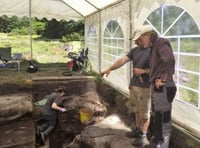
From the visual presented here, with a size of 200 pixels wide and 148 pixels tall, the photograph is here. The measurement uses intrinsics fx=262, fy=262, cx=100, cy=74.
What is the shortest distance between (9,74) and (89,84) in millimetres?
3232

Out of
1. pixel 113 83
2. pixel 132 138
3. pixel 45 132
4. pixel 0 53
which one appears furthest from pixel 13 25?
pixel 132 138

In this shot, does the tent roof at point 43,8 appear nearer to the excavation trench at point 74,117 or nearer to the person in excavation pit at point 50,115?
the excavation trench at point 74,117

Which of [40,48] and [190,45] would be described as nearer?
[190,45]

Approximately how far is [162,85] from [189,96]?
95 centimetres

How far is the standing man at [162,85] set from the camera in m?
2.57

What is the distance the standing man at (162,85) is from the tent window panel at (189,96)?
0.71 meters

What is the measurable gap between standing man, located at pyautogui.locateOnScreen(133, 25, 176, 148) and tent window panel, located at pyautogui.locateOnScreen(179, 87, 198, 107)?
0.71 meters

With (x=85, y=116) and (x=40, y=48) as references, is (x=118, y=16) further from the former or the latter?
(x=40, y=48)

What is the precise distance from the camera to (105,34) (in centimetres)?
725

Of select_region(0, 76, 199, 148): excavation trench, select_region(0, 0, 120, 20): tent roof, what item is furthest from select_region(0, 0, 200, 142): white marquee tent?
select_region(0, 76, 199, 148): excavation trench

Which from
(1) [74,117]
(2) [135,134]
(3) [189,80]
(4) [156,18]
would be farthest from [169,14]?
(1) [74,117]

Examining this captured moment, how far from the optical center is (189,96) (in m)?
3.38

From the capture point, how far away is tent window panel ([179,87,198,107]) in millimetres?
3250

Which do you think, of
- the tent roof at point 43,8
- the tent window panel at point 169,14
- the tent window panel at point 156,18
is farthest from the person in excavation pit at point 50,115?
the tent roof at point 43,8
